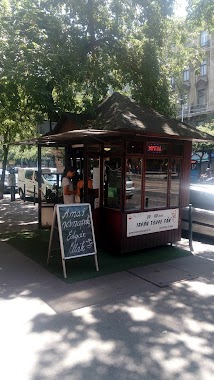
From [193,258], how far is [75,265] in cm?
258

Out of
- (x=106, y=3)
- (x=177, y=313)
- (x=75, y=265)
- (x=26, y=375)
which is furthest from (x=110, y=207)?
(x=106, y=3)

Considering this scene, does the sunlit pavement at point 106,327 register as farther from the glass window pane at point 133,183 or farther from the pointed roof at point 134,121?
the pointed roof at point 134,121

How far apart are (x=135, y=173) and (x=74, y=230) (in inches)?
79.0

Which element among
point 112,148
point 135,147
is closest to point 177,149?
point 135,147

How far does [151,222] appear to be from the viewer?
291 inches

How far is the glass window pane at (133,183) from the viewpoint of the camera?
278 inches

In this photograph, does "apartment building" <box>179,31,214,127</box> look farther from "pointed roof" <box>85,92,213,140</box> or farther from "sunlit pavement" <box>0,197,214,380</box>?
"sunlit pavement" <box>0,197,214,380</box>

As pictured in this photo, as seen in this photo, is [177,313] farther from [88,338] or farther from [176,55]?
[176,55]

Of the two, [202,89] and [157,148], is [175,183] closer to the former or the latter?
[157,148]

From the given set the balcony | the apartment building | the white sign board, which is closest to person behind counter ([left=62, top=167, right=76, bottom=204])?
the white sign board

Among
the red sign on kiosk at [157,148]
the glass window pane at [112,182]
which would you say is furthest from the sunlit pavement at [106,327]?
the red sign on kiosk at [157,148]

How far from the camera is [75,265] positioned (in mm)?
6434

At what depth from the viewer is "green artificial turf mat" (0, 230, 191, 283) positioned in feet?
20.0

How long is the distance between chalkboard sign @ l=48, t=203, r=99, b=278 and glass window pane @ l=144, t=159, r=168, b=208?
174cm
